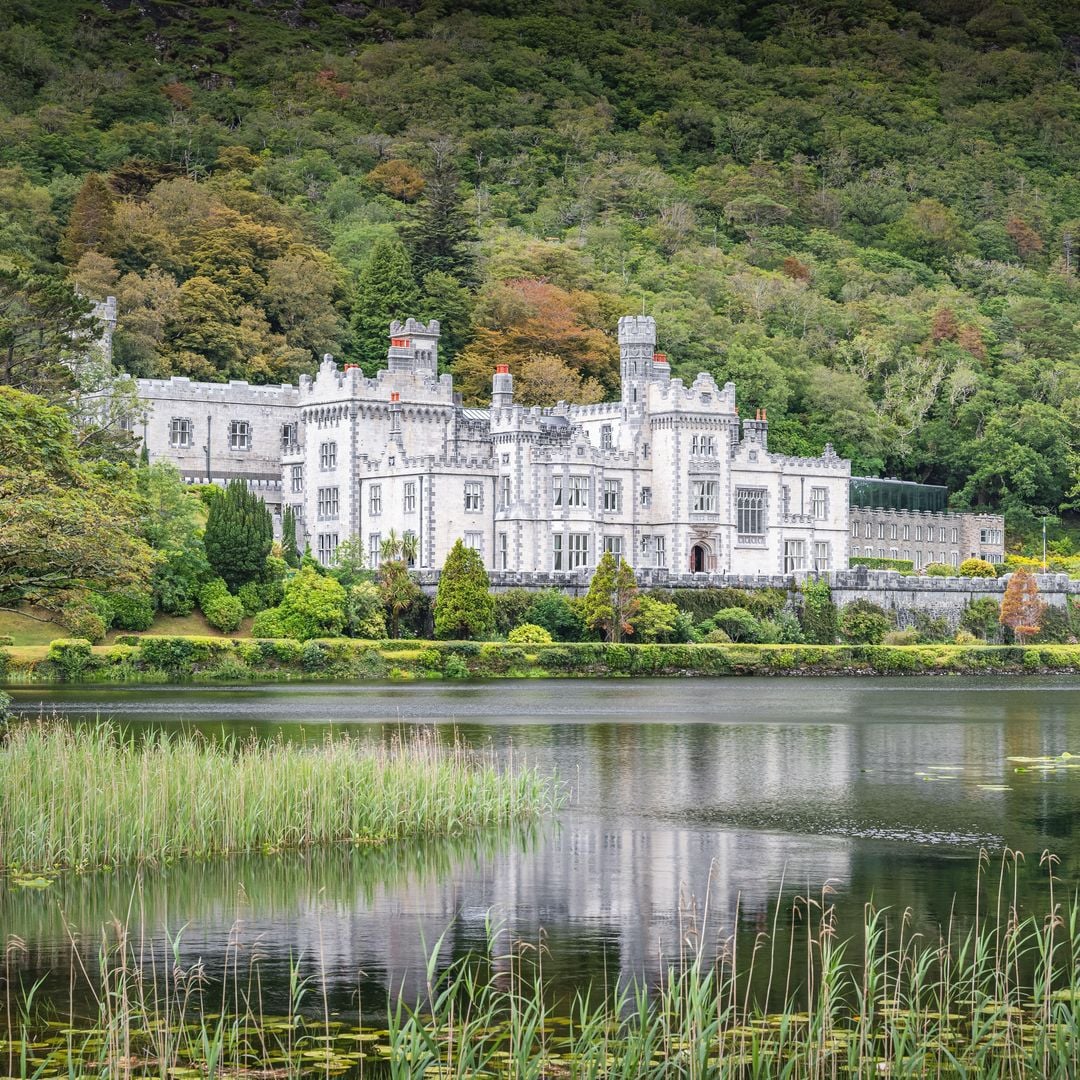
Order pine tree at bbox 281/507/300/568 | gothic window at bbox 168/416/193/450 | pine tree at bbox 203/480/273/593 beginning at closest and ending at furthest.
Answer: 1. pine tree at bbox 203/480/273/593
2. pine tree at bbox 281/507/300/568
3. gothic window at bbox 168/416/193/450

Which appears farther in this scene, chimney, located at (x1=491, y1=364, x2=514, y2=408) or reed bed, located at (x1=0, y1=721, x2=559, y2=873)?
chimney, located at (x1=491, y1=364, x2=514, y2=408)

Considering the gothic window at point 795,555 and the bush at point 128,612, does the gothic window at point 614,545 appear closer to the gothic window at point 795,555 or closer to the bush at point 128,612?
the gothic window at point 795,555

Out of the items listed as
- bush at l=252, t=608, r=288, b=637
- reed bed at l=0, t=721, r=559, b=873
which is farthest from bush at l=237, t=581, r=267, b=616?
reed bed at l=0, t=721, r=559, b=873

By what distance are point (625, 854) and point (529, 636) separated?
4467cm

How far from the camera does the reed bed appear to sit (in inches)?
949

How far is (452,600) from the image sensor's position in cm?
7088

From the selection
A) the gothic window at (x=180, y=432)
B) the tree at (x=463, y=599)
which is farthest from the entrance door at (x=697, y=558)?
the gothic window at (x=180, y=432)

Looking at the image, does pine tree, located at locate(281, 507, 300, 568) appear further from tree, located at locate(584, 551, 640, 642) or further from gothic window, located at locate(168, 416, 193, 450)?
tree, located at locate(584, 551, 640, 642)

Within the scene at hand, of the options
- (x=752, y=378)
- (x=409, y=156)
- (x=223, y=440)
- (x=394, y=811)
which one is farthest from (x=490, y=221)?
(x=394, y=811)

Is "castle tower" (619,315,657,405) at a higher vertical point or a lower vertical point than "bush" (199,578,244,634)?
higher

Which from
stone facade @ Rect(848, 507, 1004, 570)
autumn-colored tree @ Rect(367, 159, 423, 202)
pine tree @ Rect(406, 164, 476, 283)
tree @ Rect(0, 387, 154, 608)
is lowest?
tree @ Rect(0, 387, 154, 608)

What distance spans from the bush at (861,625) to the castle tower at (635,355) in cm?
1228

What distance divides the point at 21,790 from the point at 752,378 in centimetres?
8136

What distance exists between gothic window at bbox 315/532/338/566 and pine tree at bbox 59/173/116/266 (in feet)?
87.6
